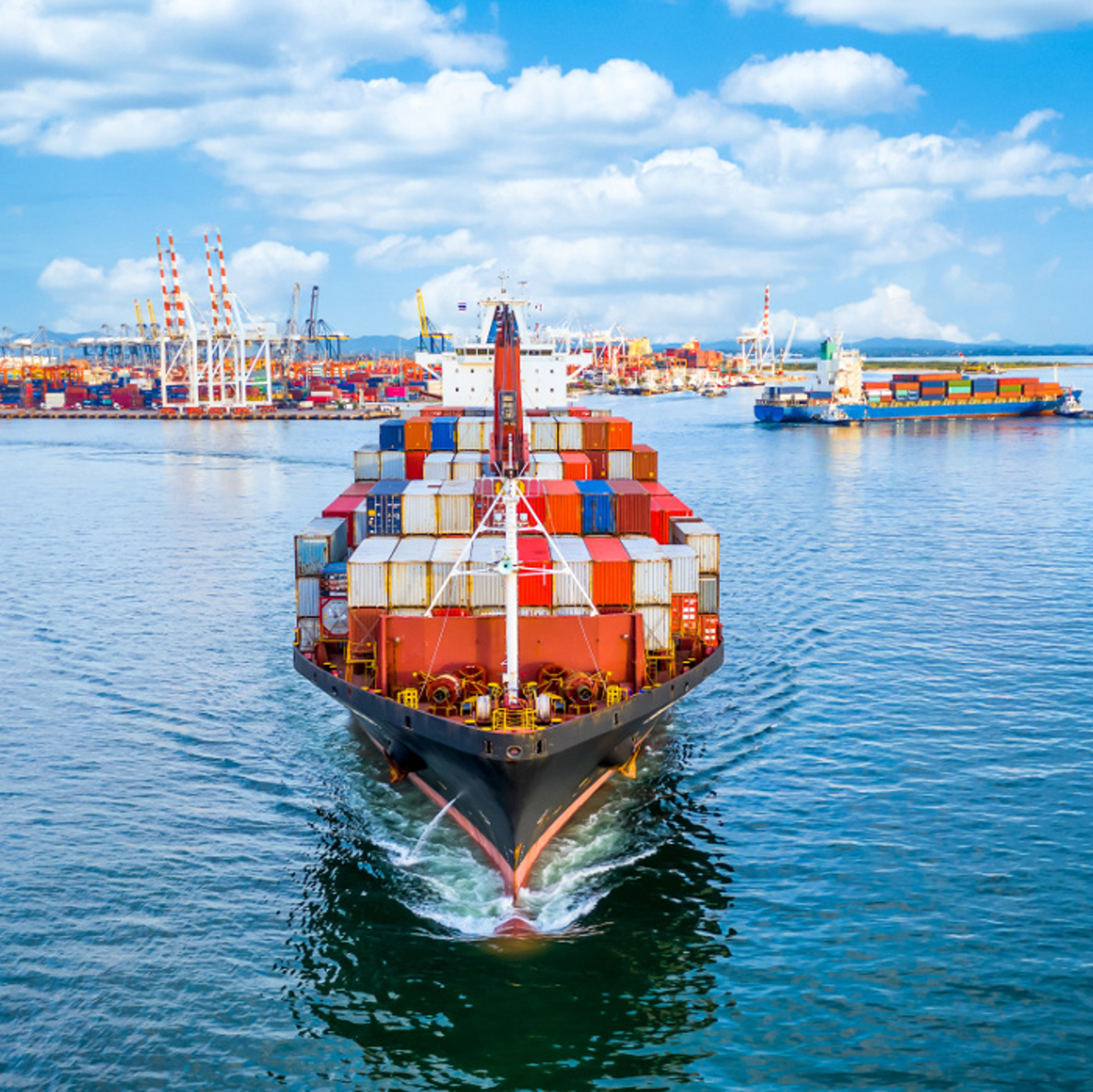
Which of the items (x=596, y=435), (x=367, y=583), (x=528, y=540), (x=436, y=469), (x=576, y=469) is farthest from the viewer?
(x=596, y=435)

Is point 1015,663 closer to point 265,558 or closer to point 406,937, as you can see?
point 406,937

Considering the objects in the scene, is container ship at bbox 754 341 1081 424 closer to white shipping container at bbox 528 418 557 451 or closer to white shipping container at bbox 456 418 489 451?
white shipping container at bbox 528 418 557 451

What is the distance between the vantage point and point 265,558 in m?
55.1

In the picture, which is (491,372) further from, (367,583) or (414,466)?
(367,583)

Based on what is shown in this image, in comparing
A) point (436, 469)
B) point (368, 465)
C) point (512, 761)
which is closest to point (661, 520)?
point (436, 469)

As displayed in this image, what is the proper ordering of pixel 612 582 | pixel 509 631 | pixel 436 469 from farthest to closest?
pixel 436 469, pixel 612 582, pixel 509 631

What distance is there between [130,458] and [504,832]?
10295 cm

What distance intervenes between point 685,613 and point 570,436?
38.7 feet

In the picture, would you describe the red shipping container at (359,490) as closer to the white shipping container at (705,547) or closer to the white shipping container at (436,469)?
the white shipping container at (436,469)

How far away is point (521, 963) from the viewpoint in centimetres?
1920

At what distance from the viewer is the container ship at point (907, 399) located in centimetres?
15125

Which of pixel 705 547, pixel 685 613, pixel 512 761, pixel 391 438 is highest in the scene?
pixel 391 438

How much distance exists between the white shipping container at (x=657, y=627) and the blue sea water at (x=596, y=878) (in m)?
4.11

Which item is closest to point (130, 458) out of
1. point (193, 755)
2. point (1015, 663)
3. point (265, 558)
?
point (265, 558)
